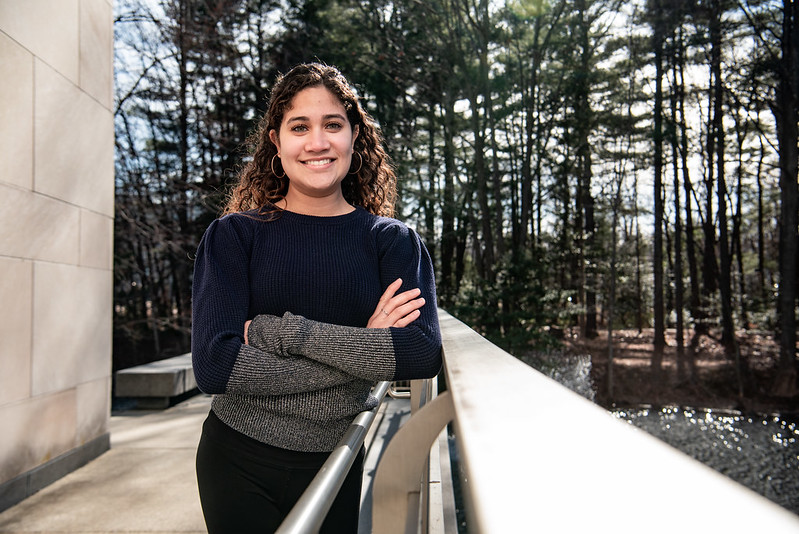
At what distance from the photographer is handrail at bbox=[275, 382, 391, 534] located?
663mm

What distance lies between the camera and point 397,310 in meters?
1.53

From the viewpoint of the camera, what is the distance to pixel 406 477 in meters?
0.99

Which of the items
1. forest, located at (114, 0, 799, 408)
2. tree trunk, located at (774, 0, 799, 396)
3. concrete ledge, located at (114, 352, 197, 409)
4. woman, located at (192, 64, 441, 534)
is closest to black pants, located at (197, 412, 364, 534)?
woman, located at (192, 64, 441, 534)

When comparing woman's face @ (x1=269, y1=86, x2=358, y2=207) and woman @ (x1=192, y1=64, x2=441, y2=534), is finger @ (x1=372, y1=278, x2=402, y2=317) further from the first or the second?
woman's face @ (x1=269, y1=86, x2=358, y2=207)

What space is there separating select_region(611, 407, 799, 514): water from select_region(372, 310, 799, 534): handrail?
12.3 meters

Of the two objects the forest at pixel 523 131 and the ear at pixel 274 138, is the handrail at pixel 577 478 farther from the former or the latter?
the forest at pixel 523 131

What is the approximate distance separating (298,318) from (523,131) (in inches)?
747

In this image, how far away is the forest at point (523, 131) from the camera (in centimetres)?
1180

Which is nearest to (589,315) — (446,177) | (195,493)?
(446,177)

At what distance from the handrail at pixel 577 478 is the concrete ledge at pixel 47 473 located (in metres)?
3.38

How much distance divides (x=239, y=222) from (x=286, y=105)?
37cm

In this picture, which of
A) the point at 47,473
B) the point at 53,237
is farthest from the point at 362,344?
Answer: the point at 47,473

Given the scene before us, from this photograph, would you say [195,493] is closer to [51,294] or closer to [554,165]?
[51,294]

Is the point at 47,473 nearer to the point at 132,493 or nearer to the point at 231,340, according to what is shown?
the point at 132,493
